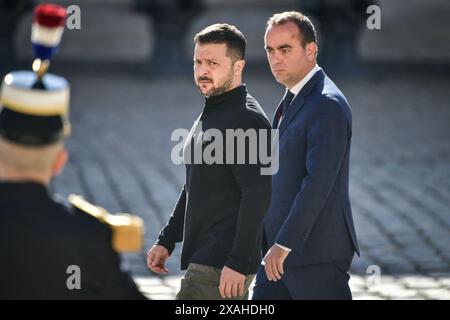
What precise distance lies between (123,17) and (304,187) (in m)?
16.4

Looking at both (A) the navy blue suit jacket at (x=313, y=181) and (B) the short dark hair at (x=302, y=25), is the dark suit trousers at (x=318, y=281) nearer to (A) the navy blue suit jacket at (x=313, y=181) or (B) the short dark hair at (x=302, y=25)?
(A) the navy blue suit jacket at (x=313, y=181)

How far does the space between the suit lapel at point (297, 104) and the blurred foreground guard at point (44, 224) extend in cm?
166

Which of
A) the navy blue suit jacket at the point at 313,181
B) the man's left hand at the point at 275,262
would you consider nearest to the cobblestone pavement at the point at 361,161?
the man's left hand at the point at 275,262

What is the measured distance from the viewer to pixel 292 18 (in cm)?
493

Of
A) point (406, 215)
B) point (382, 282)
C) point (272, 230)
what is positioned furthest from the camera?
point (406, 215)

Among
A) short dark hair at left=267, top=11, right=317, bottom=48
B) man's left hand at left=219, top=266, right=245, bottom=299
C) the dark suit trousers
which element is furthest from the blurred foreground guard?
short dark hair at left=267, top=11, right=317, bottom=48

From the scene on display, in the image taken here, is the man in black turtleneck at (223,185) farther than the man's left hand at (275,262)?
No

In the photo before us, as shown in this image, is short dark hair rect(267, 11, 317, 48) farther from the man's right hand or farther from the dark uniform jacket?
the dark uniform jacket

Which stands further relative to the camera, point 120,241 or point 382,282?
point 382,282

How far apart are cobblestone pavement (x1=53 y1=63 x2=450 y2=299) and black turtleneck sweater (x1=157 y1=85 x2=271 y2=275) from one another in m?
0.48

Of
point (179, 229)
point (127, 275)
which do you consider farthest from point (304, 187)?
point (127, 275)

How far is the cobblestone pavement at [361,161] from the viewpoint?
7828mm

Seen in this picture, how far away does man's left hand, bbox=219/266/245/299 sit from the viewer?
4551mm

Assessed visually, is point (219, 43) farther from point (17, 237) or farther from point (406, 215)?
point (406, 215)
